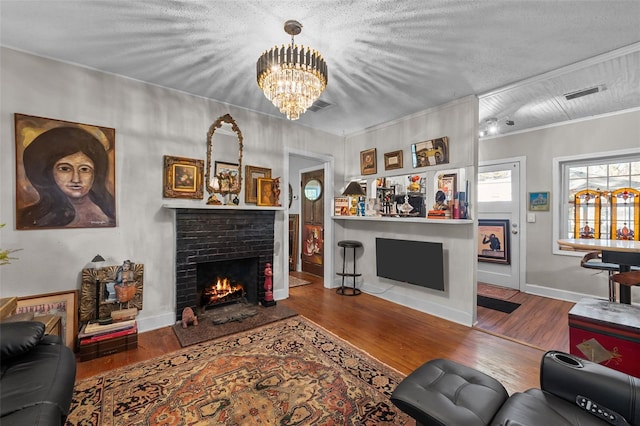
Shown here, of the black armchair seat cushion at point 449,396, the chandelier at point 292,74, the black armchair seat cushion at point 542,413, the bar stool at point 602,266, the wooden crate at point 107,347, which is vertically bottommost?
the wooden crate at point 107,347

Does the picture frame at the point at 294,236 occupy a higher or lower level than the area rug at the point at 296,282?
higher

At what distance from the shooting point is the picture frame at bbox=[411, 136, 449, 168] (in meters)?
3.38

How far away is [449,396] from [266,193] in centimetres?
304

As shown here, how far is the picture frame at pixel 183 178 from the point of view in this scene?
303 cm

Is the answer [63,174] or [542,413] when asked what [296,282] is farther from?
[542,413]

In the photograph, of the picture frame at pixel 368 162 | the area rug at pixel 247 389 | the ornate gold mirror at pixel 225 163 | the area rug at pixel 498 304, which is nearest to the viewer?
the area rug at pixel 247 389

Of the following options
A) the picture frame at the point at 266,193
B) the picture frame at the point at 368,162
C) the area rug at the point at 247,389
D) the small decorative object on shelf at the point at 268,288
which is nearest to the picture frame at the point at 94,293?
the area rug at the point at 247,389

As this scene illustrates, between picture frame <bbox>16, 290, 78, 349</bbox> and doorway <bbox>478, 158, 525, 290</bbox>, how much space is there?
18.9 feet

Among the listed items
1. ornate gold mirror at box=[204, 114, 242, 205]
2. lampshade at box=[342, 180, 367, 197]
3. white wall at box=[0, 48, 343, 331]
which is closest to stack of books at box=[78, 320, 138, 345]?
white wall at box=[0, 48, 343, 331]

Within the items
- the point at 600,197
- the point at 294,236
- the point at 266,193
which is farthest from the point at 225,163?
the point at 600,197

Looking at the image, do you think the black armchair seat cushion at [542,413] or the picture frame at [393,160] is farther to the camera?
the picture frame at [393,160]

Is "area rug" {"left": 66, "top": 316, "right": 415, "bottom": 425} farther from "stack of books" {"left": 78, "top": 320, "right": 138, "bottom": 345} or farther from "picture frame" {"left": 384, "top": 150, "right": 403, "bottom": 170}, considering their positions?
"picture frame" {"left": 384, "top": 150, "right": 403, "bottom": 170}

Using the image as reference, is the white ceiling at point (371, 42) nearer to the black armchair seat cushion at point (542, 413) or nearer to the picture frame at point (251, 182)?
the picture frame at point (251, 182)

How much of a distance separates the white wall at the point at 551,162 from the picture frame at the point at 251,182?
13.3 ft
